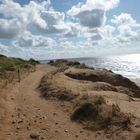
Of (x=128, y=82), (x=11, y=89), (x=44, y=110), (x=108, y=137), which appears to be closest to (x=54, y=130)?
(x=108, y=137)

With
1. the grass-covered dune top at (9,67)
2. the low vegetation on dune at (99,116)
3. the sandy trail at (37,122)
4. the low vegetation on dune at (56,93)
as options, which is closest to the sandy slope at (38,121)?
the sandy trail at (37,122)

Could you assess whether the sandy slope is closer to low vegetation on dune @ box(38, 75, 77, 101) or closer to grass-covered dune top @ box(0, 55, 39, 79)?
low vegetation on dune @ box(38, 75, 77, 101)

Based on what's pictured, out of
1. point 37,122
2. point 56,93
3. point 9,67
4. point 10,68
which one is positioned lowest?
point 37,122

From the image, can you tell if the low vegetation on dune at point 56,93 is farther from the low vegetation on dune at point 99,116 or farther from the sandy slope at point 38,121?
the low vegetation on dune at point 99,116

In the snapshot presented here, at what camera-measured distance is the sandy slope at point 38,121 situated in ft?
41.4

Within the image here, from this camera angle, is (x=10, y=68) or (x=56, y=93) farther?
(x=10, y=68)

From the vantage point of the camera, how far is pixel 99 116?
14039 millimetres

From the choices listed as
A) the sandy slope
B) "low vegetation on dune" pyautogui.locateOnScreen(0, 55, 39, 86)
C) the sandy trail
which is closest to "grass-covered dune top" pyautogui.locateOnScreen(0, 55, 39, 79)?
"low vegetation on dune" pyautogui.locateOnScreen(0, 55, 39, 86)

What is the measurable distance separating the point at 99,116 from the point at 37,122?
9.50 ft

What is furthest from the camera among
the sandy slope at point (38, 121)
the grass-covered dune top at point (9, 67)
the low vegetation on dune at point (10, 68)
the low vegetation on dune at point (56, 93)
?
the grass-covered dune top at point (9, 67)

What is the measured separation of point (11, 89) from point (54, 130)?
11465 millimetres

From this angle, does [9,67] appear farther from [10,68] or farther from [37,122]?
[37,122]

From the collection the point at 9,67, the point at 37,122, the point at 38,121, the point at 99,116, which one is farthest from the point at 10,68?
the point at 99,116

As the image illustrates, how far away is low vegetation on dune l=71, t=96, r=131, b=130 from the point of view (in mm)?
13117
